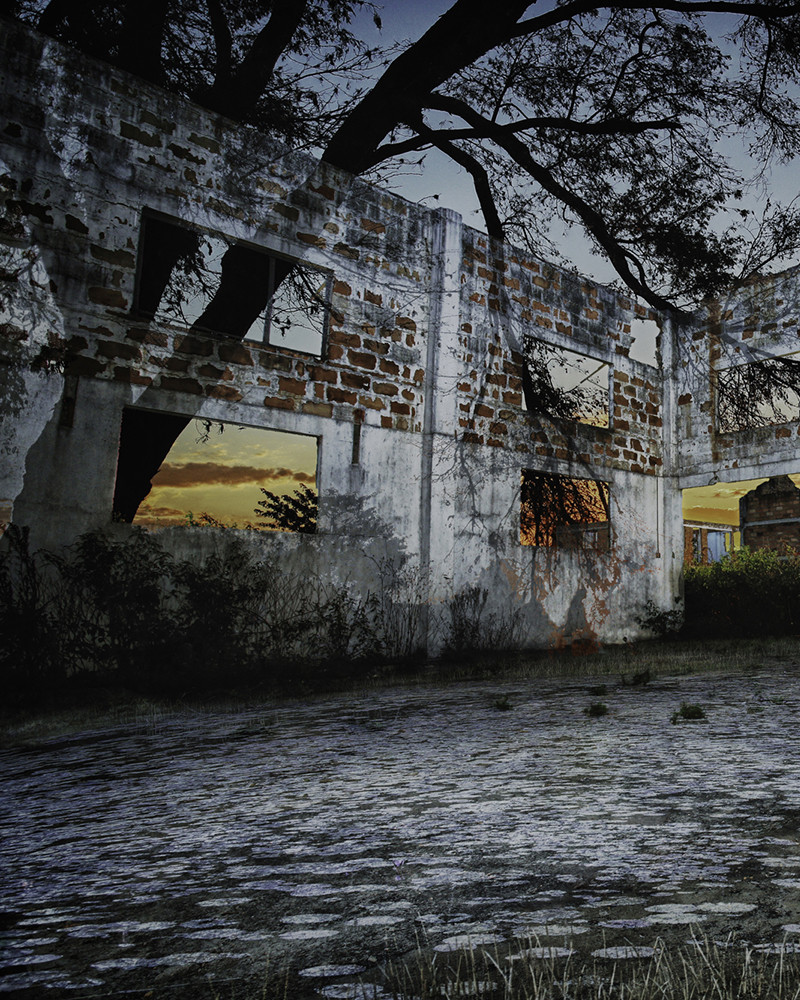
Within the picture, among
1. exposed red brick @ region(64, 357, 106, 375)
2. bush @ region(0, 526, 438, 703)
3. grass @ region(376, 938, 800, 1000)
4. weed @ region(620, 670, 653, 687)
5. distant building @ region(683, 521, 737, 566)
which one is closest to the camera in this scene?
grass @ region(376, 938, 800, 1000)

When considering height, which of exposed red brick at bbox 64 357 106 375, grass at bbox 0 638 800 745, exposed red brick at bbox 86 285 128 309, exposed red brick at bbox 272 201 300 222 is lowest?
grass at bbox 0 638 800 745

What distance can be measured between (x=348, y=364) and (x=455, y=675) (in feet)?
12.0

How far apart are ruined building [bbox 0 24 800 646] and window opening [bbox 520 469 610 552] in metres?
0.04

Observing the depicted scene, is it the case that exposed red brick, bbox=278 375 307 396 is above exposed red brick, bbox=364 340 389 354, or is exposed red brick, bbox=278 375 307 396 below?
below

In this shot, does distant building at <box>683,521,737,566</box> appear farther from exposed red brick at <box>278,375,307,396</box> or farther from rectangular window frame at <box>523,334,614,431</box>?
exposed red brick at <box>278,375,307,396</box>

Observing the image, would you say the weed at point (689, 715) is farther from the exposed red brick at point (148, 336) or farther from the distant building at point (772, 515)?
the distant building at point (772, 515)

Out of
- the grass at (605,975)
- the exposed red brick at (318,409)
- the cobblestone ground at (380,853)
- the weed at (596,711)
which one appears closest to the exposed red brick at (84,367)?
the exposed red brick at (318,409)

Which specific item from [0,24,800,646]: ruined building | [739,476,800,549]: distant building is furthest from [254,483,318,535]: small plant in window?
[739,476,800,549]: distant building

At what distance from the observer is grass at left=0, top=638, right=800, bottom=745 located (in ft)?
17.9

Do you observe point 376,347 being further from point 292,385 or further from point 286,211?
point 286,211

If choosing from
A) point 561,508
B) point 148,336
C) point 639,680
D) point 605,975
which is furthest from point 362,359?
point 605,975

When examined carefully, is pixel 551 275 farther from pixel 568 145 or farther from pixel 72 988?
pixel 72 988

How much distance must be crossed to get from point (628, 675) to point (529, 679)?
2.93 feet

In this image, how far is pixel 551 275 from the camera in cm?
1092
